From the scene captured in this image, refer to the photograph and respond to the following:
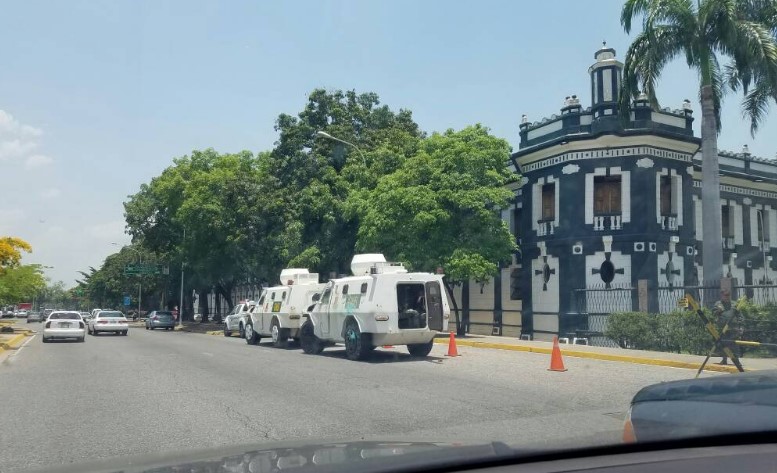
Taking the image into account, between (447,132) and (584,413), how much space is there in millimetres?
20640

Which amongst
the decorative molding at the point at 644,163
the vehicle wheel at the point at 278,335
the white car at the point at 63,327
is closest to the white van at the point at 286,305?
the vehicle wheel at the point at 278,335

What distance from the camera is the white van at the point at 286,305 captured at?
23672mm

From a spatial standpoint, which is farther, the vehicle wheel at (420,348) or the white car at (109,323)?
the white car at (109,323)

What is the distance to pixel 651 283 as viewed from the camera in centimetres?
2609

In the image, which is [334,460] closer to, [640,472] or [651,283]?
[640,472]

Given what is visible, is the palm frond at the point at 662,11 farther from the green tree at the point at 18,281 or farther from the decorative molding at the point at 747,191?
the green tree at the point at 18,281

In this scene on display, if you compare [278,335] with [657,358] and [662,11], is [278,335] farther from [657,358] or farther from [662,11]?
[662,11]

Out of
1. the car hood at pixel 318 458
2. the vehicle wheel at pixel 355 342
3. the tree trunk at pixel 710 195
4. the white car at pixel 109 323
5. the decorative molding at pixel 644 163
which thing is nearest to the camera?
the car hood at pixel 318 458

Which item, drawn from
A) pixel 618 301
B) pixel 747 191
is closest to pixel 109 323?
pixel 618 301

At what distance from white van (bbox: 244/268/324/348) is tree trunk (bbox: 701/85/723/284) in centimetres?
1213

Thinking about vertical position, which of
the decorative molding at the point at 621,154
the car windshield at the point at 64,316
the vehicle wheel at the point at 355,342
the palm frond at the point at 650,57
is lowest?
the vehicle wheel at the point at 355,342

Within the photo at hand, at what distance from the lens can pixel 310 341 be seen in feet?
69.2

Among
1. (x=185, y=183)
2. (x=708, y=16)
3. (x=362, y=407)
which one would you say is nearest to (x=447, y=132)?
(x=708, y=16)

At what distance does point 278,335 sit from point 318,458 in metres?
21.7
